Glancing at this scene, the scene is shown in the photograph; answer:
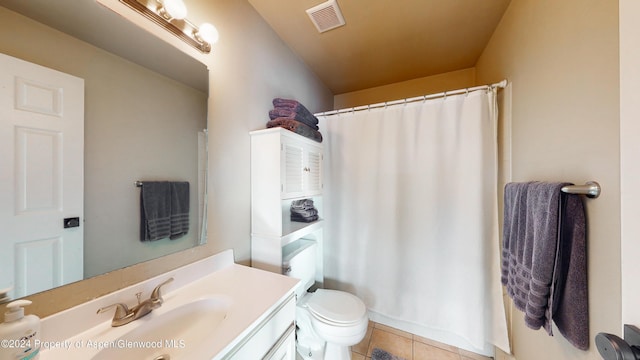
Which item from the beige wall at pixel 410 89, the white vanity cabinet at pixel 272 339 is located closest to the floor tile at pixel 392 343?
the white vanity cabinet at pixel 272 339

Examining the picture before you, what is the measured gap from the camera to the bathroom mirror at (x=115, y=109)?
59cm

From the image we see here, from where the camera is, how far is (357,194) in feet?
5.77

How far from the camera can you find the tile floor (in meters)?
1.45

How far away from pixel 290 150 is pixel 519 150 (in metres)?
1.38

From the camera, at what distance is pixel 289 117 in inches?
55.0

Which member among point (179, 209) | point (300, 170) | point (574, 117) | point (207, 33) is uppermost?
point (207, 33)

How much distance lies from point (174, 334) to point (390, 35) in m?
2.18

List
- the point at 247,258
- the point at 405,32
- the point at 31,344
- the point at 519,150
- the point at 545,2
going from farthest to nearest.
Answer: the point at 405,32, the point at 247,258, the point at 519,150, the point at 545,2, the point at 31,344

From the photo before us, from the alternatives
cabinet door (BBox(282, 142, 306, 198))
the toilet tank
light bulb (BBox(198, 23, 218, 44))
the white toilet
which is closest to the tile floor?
the white toilet

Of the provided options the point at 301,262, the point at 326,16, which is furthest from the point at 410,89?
the point at 301,262

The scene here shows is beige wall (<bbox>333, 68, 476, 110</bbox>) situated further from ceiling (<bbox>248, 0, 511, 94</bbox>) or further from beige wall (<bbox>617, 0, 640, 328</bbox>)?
beige wall (<bbox>617, 0, 640, 328</bbox>)

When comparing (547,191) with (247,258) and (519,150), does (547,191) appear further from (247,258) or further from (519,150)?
(247,258)

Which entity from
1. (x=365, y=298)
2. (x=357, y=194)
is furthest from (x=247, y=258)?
(x=365, y=298)

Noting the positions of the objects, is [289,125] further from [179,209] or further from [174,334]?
[174,334]
